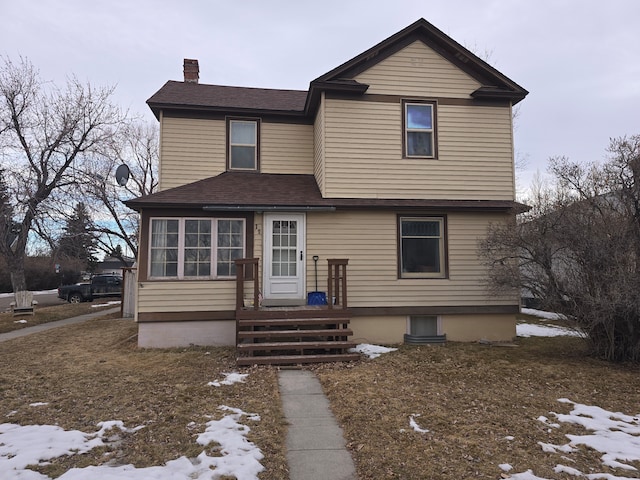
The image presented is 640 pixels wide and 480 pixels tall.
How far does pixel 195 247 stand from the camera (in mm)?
8992

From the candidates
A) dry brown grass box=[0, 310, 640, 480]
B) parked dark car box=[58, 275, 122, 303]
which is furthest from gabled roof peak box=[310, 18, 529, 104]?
parked dark car box=[58, 275, 122, 303]

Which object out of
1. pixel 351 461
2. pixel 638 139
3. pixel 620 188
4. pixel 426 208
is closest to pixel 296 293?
pixel 426 208

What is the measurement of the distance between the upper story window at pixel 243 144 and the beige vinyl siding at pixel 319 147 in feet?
5.08

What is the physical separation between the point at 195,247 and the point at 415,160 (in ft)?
18.2

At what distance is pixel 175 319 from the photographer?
8.70m

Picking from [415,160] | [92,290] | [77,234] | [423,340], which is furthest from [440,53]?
[92,290]

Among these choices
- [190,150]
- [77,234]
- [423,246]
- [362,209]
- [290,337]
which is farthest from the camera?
[77,234]

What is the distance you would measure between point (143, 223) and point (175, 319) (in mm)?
2219

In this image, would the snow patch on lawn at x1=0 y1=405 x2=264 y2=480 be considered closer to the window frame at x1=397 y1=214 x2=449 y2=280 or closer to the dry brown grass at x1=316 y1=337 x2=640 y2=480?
the dry brown grass at x1=316 y1=337 x2=640 y2=480

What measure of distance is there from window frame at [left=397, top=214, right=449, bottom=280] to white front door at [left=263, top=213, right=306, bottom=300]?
2.28m

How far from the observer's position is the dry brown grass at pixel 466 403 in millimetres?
3664

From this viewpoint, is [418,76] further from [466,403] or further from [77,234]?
[77,234]

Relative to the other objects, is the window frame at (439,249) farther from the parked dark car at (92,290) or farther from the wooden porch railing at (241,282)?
the parked dark car at (92,290)

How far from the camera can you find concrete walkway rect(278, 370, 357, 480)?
3512 mm
